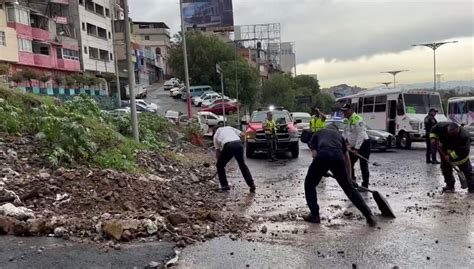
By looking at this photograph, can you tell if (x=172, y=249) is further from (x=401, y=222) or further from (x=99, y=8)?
(x=99, y=8)

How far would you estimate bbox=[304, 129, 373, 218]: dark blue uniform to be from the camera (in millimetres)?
6773

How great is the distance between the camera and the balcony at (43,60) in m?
46.7

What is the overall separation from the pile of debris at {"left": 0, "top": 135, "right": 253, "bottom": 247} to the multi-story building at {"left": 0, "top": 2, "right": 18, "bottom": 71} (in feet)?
117

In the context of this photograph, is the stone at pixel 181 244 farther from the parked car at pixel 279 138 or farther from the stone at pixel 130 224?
the parked car at pixel 279 138

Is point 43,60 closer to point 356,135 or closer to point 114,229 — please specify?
point 356,135

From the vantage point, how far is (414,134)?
67.6 ft

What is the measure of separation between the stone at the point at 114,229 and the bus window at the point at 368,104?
20.2m

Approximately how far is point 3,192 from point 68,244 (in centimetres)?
181

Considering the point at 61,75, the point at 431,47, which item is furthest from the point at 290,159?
the point at 61,75

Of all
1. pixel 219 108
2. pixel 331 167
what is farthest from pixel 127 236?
pixel 219 108

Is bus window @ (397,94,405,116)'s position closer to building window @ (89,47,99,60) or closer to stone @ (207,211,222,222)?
stone @ (207,211,222,222)

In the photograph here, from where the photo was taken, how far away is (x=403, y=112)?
21.5 meters

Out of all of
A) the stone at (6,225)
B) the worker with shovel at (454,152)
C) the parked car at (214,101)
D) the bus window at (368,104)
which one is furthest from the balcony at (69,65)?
the stone at (6,225)

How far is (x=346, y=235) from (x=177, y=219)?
2.19 m
